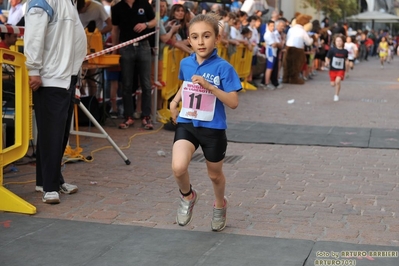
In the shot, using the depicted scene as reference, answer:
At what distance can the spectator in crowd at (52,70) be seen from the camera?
6703 millimetres

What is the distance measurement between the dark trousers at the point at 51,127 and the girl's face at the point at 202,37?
169 centimetres

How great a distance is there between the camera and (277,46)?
20906 millimetres

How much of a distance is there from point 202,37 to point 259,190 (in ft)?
7.96

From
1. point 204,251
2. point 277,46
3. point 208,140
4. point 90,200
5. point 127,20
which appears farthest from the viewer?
point 277,46

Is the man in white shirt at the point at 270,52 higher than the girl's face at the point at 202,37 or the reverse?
the reverse

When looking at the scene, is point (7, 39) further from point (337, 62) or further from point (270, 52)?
point (270, 52)

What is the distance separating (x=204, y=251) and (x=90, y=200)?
1.98 metres

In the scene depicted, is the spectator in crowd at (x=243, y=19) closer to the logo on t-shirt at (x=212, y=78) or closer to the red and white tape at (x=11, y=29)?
the red and white tape at (x=11, y=29)

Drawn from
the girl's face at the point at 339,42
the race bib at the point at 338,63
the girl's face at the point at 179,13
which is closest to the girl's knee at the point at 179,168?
the girl's face at the point at 179,13

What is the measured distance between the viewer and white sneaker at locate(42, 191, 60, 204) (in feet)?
22.6

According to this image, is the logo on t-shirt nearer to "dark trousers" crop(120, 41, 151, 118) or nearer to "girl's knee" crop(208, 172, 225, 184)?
"girl's knee" crop(208, 172, 225, 184)

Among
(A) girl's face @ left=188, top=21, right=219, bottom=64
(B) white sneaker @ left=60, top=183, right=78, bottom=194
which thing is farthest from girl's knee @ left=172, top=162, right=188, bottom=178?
(B) white sneaker @ left=60, top=183, right=78, bottom=194

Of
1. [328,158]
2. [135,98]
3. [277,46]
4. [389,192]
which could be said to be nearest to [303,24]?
[277,46]

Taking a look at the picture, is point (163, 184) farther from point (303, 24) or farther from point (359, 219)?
point (303, 24)
